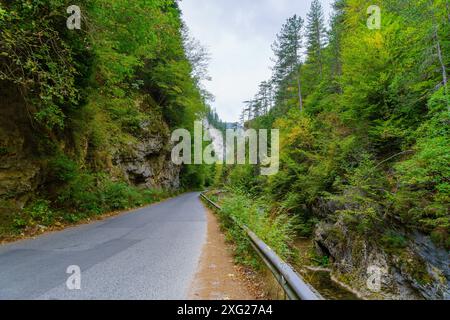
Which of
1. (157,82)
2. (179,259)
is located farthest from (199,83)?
(179,259)

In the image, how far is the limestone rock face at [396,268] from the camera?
715 cm

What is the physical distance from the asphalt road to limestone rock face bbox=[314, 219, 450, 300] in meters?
5.26

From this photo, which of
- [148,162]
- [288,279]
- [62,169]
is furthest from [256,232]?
[148,162]

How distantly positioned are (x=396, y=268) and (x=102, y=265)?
8058 mm

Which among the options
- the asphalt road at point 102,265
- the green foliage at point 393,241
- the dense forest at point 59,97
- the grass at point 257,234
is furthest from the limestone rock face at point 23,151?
the green foliage at point 393,241

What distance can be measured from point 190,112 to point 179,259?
100 feet

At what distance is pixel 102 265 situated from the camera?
17.1 ft

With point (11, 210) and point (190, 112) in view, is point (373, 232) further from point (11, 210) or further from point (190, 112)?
point (190, 112)

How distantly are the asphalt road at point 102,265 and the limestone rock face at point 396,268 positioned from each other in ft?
17.2

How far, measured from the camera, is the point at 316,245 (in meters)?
12.2

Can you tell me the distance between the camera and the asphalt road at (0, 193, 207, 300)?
389 cm

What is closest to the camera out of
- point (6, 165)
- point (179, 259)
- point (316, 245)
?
point (179, 259)

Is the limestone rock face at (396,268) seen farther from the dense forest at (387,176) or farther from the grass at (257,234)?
the grass at (257,234)

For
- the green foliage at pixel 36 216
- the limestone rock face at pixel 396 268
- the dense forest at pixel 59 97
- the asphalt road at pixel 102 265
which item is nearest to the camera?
the asphalt road at pixel 102 265
